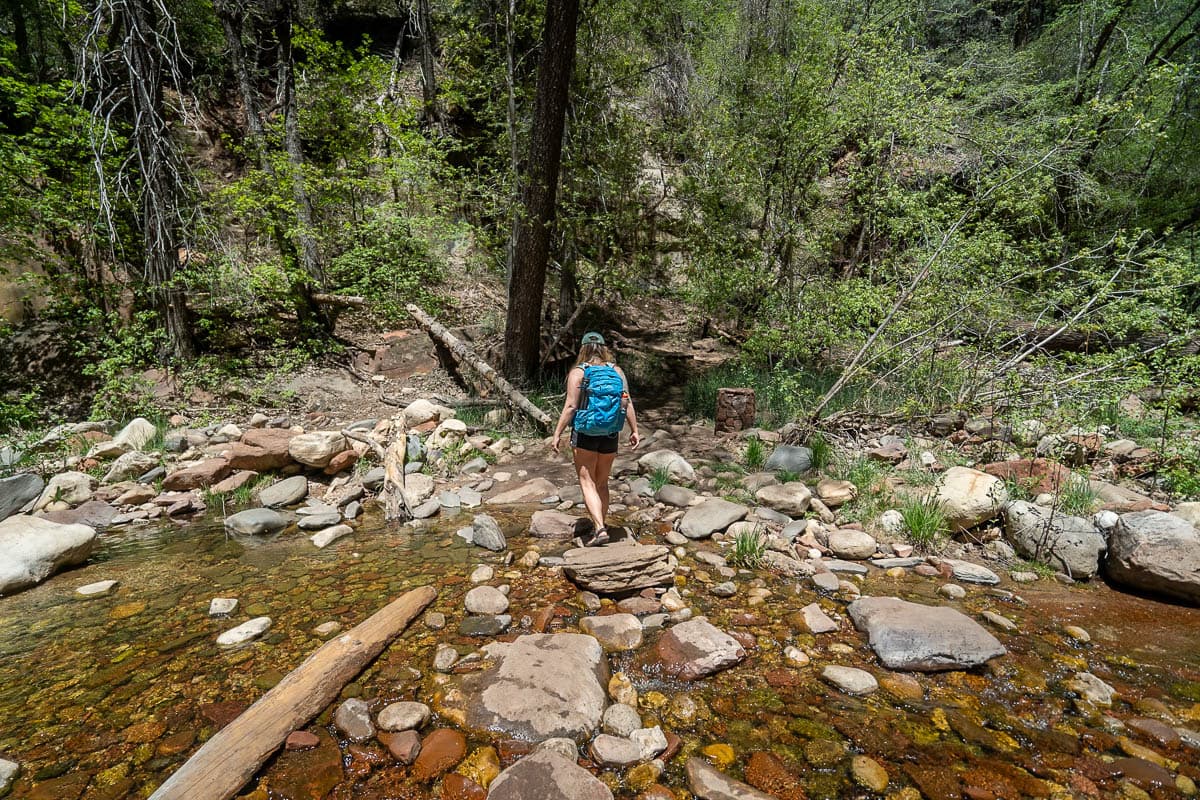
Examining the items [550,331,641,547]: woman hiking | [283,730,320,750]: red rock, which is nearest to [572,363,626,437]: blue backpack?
[550,331,641,547]: woman hiking

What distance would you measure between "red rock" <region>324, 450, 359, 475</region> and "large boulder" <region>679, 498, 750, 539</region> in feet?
14.0

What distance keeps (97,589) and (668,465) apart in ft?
17.7

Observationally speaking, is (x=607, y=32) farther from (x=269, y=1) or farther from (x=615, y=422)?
(x=615, y=422)

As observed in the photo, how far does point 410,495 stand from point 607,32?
9588mm

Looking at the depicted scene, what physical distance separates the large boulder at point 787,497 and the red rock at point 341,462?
5.03m

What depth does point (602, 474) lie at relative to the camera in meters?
4.79

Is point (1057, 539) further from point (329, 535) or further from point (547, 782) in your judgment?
point (329, 535)

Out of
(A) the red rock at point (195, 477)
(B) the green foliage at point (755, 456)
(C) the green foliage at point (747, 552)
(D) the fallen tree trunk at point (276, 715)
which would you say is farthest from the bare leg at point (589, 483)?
(A) the red rock at point (195, 477)

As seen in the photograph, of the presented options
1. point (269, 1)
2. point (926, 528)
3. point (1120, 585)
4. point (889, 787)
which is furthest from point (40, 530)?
point (269, 1)

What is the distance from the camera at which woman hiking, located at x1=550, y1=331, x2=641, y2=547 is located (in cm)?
446

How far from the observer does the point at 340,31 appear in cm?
1697

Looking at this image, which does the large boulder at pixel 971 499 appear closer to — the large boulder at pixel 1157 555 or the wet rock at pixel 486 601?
the large boulder at pixel 1157 555

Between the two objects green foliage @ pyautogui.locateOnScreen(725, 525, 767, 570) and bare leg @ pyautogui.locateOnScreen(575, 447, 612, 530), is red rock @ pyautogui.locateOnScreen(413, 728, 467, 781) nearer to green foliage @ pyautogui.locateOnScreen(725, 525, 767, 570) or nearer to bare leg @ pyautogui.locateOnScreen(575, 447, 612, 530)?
bare leg @ pyautogui.locateOnScreen(575, 447, 612, 530)

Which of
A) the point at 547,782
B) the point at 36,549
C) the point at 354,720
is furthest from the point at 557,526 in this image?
the point at 36,549
